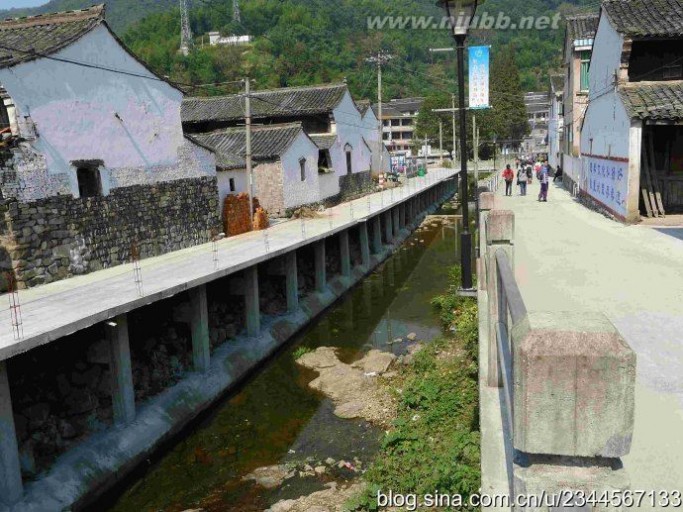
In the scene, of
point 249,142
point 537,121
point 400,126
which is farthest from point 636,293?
point 537,121

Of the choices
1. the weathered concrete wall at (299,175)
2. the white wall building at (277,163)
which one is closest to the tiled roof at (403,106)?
the weathered concrete wall at (299,175)

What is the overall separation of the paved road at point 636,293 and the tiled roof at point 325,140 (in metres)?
15.5

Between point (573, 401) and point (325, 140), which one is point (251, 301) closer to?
point (573, 401)

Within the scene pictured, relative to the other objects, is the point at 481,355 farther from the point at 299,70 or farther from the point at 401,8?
the point at 401,8

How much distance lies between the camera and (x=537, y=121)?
91125 mm

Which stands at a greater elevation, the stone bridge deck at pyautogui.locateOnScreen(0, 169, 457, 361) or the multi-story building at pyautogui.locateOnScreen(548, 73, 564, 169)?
the multi-story building at pyautogui.locateOnScreen(548, 73, 564, 169)

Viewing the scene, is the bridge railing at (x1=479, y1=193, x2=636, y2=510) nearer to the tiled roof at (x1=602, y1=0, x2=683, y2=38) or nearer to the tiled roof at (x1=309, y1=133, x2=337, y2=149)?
the tiled roof at (x1=602, y1=0, x2=683, y2=38)

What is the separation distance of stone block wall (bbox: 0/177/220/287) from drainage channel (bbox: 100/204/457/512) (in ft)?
15.8

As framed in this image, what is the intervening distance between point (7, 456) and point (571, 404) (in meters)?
7.62

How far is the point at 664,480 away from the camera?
3633 millimetres

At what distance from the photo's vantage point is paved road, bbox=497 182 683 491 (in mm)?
4090

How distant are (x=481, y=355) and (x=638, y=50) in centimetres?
1620

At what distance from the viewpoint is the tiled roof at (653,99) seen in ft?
50.8

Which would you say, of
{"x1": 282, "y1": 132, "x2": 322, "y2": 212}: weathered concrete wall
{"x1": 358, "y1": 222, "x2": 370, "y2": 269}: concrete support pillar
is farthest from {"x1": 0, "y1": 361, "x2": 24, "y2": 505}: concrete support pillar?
{"x1": 282, "y1": 132, "x2": 322, "y2": 212}: weathered concrete wall
